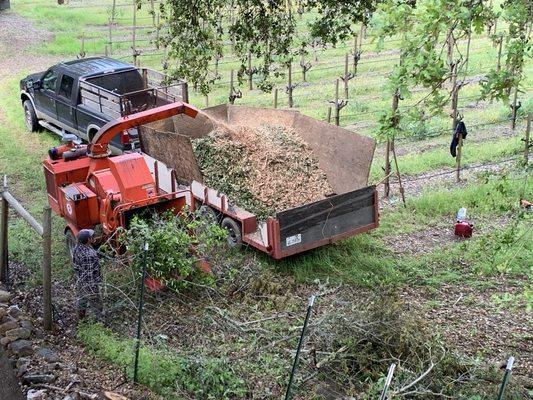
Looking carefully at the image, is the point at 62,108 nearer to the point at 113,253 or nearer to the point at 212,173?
the point at 212,173

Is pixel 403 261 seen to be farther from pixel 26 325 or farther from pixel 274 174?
pixel 26 325

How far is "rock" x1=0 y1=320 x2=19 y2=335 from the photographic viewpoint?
7.62m

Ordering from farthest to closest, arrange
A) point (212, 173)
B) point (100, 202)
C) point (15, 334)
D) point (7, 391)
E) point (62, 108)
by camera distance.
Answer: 1. point (62, 108)
2. point (212, 173)
3. point (100, 202)
4. point (15, 334)
5. point (7, 391)

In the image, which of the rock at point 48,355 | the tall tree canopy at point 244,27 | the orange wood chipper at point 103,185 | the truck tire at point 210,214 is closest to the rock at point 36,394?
the rock at point 48,355

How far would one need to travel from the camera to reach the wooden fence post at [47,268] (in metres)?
7.81

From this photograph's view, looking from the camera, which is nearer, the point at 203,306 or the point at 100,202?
the point at 203,306

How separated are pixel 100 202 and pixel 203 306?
2.17m

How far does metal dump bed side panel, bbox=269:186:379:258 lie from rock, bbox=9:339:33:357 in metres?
3.50

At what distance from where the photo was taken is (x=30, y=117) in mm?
16719

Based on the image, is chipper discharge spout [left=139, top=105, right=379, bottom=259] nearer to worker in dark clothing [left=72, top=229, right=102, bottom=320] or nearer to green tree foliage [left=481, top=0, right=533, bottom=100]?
worker in dark clothing [left=72, top=229, right=102, bottom=320]

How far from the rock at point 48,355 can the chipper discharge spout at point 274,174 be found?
333 centimetres

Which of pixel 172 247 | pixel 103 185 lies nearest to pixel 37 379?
pixel 172 247

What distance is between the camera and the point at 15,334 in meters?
7.57

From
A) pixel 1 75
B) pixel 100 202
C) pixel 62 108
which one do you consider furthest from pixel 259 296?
pixel 1 75
